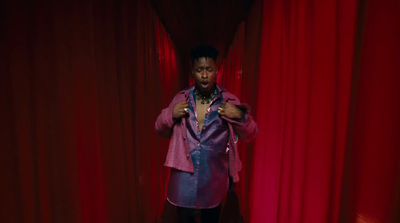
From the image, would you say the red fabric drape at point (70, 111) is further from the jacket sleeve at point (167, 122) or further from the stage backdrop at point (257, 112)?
the jacket sleeve at point (167, 122)

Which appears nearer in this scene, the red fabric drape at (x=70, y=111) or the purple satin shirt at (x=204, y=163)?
the red fabric drape at (x=70, y=111)

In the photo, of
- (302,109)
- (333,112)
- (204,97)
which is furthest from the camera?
(204,97)

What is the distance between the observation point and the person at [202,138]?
979 mm

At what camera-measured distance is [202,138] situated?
992 millimetres

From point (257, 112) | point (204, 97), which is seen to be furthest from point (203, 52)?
point (257, 112)

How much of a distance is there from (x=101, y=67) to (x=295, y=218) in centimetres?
121

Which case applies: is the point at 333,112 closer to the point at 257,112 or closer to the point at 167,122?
the point at 257,112

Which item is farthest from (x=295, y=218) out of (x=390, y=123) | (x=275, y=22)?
(x=275, y=22)

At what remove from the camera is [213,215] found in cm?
114

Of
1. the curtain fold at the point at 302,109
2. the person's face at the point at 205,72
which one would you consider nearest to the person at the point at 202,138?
the person's face at the point at 205,72

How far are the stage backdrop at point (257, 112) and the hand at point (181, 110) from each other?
1.13ft

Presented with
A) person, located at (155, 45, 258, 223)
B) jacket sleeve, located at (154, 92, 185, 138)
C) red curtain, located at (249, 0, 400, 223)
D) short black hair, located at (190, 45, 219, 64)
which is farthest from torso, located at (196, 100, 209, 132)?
red curtain, located at (249, 0, 400, 223)

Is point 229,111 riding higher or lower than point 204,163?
higher

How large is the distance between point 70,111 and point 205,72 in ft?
2.11
